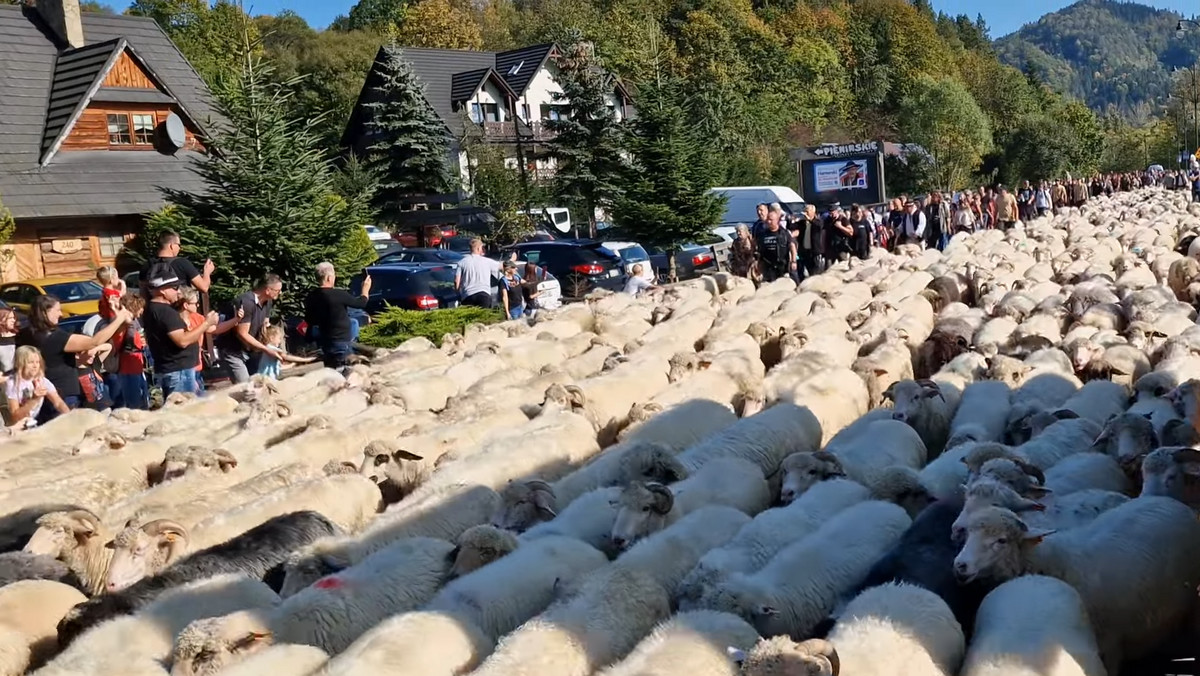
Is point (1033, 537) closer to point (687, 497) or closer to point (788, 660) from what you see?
point (788, 660)

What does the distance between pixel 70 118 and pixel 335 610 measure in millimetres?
28260

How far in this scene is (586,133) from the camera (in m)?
35.2

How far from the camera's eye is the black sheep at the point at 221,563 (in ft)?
16.7

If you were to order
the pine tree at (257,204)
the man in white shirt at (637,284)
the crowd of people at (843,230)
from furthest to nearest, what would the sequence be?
the crowd of people at (843,230), the man in white shirt at (637,284), the pine tree at (257,204)

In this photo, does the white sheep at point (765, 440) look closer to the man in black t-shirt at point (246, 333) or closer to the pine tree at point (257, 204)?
the man in black t-shirt at point (246, 333)

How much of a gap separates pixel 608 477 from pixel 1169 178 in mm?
49497

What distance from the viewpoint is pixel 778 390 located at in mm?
8742

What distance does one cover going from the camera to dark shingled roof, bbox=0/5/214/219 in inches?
1077

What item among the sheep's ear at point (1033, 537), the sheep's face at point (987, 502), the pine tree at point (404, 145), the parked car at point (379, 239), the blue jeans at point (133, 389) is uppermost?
the pine tree at point (404, 145)

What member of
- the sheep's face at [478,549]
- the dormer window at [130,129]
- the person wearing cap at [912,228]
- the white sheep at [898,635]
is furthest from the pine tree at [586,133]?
the white sheep at [898,635]

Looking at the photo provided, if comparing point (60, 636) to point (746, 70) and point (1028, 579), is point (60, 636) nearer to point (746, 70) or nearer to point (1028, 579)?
point (1028, 579)

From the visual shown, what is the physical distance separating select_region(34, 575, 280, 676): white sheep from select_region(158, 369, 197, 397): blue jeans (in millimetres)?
5036

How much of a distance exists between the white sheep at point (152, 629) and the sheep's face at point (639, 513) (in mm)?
1866

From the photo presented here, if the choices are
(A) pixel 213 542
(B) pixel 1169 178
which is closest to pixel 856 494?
(A) pixel 213 542
